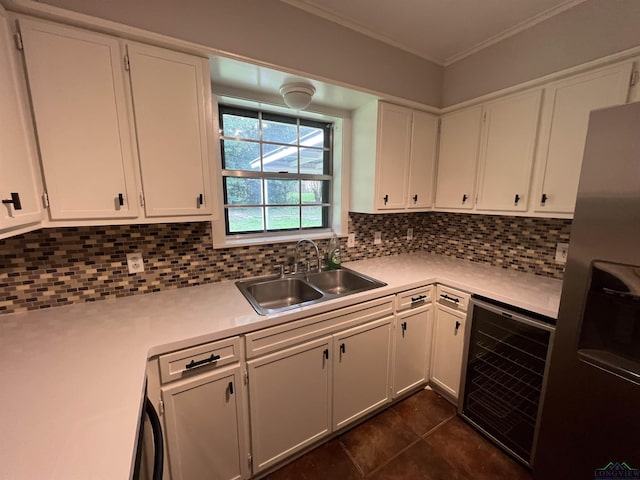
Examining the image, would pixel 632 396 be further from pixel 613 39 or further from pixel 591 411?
pixel 613 39

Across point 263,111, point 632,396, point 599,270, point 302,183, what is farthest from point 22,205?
point 632,396

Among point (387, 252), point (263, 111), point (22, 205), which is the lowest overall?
point (387, 252)

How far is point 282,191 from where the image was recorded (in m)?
2.19

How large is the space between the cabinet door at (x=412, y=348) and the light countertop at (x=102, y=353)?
256mm

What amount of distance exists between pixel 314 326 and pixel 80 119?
1453 millimetres

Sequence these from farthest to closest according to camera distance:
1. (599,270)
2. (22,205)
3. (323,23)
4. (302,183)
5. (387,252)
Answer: (387,252)
(302,183)
(323,23)
(599,270)
(22,205)

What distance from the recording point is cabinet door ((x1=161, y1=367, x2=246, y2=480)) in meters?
1.17

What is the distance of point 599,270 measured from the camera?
109 cm

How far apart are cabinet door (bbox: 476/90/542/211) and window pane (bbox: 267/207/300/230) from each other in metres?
1.44

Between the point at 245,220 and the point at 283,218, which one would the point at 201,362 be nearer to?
the point at 245,220

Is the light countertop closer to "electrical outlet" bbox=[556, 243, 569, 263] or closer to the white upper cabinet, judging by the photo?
"electrical outlet" bbox=[556, 243, 569, 263]

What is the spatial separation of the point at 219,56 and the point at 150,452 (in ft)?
5.87

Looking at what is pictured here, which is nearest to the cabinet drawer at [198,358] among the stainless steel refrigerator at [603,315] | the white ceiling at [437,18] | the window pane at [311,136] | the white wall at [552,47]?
the stainless steel refrigerator at [603,315]

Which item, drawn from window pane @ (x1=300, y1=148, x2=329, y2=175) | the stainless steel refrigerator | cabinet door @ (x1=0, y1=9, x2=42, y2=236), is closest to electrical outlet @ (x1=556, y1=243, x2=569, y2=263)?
the stainless steel refrigerator
